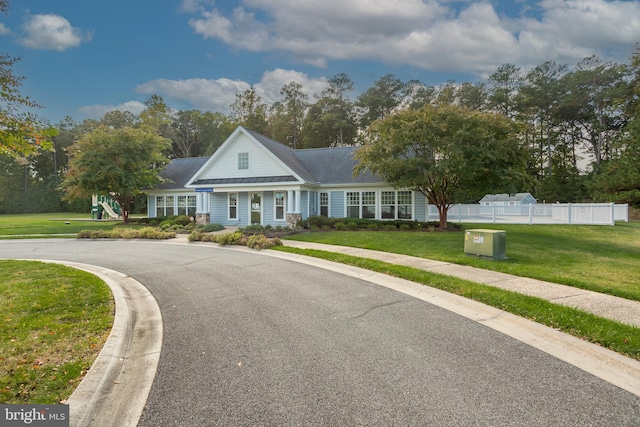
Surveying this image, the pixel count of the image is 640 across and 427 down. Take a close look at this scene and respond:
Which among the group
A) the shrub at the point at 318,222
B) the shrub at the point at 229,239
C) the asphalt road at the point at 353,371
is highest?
the shrub at the point at 318,222

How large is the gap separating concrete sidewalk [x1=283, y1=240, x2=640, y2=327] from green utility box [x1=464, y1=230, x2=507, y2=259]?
1.45 metres

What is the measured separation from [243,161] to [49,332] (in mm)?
18702

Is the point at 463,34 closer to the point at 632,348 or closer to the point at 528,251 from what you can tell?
the point at 528,251

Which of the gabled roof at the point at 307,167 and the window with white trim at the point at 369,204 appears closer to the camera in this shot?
the gabled roof at the point at 307,167

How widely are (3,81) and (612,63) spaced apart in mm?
53578

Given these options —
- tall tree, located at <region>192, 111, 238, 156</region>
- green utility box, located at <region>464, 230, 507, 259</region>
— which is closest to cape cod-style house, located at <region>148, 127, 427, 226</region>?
green utility box, located at <region>464, 230, 507, 259</region>

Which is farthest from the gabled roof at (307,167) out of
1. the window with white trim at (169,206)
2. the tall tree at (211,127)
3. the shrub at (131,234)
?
the tall tree at (211,127)

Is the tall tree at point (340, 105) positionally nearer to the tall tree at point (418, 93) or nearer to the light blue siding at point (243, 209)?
the tall tree at point (418, 93)

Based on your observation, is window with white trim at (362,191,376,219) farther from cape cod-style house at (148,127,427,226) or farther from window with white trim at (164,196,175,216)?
window with white trim at (164,196,175,216)

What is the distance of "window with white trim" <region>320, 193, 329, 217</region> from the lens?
75.7ft

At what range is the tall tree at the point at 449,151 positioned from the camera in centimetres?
1538

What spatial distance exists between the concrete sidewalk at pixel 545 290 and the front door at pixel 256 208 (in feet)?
44.8

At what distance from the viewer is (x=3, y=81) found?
15.5ft

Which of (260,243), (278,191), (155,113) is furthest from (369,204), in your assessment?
(155,113)
